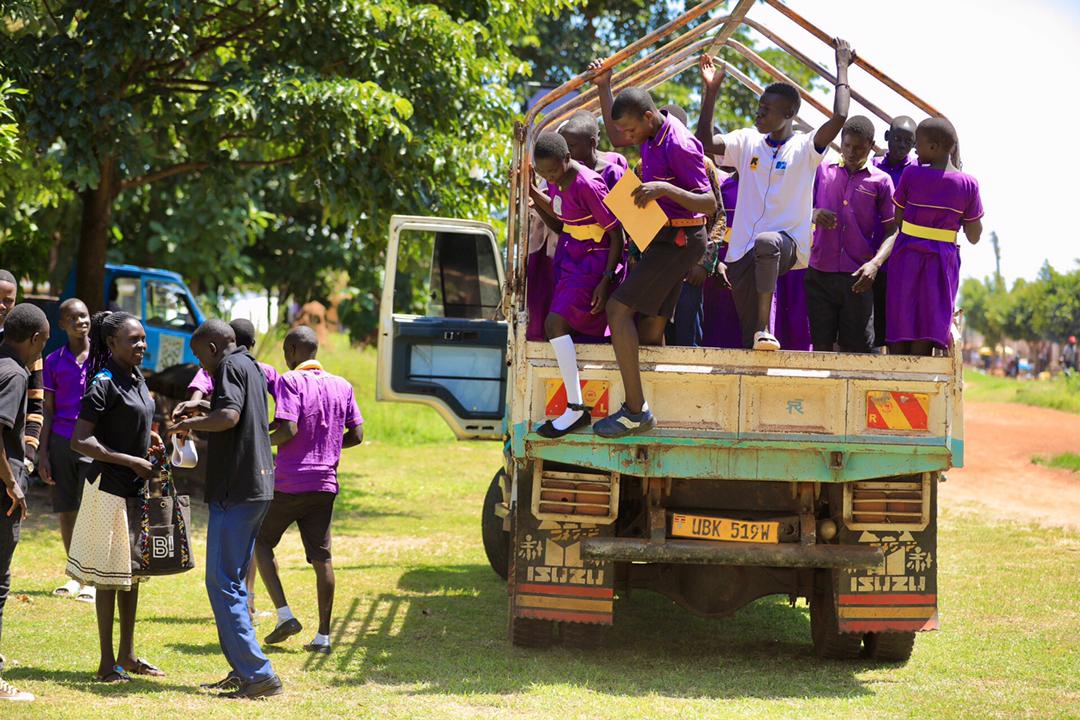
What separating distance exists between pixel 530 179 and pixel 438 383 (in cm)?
244

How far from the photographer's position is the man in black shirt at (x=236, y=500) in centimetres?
576

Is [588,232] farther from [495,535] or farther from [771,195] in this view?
[495,535]

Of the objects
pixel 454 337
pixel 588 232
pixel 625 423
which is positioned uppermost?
pixel 588 232

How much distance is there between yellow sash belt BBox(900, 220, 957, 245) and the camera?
6863mm

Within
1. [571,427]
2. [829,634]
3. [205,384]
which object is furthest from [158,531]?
[829,634]

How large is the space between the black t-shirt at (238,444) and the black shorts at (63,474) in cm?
253

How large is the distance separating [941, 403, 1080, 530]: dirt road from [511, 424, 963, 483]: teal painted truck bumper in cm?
682

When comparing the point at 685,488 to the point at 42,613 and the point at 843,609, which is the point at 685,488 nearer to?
the point at 843,609

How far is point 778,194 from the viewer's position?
6879 mm

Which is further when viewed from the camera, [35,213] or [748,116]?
[748,116]

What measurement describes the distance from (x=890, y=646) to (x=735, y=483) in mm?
1136

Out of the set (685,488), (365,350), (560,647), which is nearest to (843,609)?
(685,488)

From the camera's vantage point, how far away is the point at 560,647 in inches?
280

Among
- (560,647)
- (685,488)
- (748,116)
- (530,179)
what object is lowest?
(560,647)
